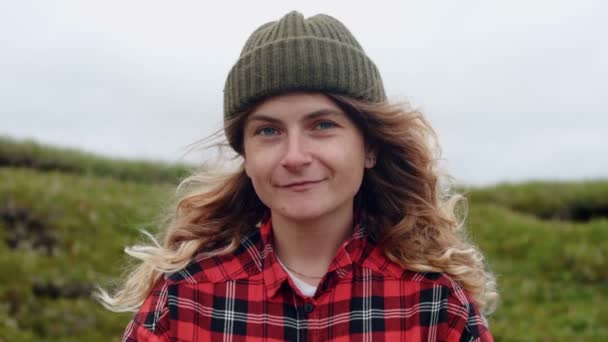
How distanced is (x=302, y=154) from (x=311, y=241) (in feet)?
1.22

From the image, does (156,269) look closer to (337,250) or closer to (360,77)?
(337,250)

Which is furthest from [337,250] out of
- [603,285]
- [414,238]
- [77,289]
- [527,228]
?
[527,228]

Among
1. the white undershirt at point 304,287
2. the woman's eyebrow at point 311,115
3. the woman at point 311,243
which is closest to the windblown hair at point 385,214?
the woman at point 311,243

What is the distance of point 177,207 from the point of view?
3.35 meters

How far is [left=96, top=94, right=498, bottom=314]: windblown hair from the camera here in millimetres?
2988

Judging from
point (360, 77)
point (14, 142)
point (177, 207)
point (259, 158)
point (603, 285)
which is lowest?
point (603, 285)

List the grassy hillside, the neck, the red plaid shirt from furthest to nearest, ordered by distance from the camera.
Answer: the grassy hillside
the neck
the red plaid shirt

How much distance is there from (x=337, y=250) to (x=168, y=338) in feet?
2.03

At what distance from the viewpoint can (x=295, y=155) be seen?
8.89 ft

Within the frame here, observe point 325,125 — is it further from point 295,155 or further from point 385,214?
point 385,214

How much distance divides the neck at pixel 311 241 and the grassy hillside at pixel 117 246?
2872 millimetres

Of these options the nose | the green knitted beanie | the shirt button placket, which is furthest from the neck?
the green knitted beanie

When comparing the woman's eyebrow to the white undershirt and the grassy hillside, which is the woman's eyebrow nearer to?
the white undershirt

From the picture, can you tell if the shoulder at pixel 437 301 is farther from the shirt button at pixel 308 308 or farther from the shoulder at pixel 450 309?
the shirt button at pixel 308 308
